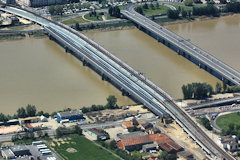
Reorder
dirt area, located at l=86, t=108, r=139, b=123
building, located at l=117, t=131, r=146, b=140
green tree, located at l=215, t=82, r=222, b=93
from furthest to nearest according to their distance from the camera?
green tree, located at l=215, t=82, r=222, b=93 → dirt area, located at l=86, t=108, r=139, b=123 → building, located at l=117, t=131, r=146, b=140

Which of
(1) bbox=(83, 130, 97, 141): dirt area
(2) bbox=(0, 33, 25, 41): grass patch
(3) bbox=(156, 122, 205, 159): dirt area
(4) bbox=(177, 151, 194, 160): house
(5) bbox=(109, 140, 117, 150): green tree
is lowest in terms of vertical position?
(3) bbox=(156, 122, 205, 159): dirt area

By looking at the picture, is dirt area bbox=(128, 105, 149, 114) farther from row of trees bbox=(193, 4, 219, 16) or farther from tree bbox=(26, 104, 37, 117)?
row of trees bbox=(193, 4, 219, 16)

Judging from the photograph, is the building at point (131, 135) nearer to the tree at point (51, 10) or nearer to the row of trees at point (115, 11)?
the row of trees at point (115, 11)

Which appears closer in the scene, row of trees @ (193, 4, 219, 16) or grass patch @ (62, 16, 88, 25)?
grass patch @ (62, 16, 88, 25)

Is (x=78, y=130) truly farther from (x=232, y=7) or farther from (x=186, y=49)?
(x=232, y=7)

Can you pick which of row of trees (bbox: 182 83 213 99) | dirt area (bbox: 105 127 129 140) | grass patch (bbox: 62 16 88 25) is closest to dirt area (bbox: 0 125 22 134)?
dirt area (bbox: 105 127 129 140)

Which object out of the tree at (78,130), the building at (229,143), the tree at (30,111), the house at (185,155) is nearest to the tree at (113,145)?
the tree at (78,130)

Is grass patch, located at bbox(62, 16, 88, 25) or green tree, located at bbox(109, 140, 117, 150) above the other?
grass patch, located at bbox(62, 16, 88, 25)
